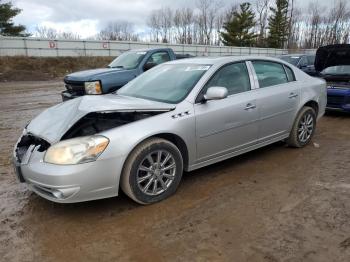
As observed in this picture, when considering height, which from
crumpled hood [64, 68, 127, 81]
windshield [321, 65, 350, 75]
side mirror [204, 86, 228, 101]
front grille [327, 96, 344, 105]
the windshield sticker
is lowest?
front grille [327, 96, 344, 105]

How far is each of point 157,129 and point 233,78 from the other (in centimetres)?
154

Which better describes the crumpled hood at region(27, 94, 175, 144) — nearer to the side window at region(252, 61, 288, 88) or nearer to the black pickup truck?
the side window at region(252, 61, 288, 88)

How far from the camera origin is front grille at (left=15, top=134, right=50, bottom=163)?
3.64m

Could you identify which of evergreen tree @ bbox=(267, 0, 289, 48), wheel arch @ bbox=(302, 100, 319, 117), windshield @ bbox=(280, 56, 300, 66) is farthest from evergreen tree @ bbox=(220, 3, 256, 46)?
wheel arch @ bbox=(302, 100, 319, 117)

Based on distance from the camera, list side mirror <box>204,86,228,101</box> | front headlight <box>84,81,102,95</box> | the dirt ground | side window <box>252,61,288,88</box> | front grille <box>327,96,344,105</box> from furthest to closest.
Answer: front grille <box>327,96,344,105</box> < front headlight <box>84,81,102,95</box> < side window <box>252,61,288,88</box> < side mirror <box>204,86,228,101</box> < the dirt ground

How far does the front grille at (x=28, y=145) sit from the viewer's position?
3.64 meters

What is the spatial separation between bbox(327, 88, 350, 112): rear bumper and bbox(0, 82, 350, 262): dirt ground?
3.64m

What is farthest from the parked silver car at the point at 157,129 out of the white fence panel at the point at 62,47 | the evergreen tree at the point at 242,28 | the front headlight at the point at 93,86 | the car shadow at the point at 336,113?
the evergreen tree at the point at 242,28

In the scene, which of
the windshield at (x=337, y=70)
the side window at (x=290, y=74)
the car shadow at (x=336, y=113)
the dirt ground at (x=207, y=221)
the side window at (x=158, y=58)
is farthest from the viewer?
the side window at (x=158, y=58)

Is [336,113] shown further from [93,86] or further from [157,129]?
[157,129]

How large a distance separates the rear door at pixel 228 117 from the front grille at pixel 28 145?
1.71 metres

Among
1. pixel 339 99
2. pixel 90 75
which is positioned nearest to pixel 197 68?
pixel 90 75

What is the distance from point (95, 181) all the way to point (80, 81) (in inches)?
209

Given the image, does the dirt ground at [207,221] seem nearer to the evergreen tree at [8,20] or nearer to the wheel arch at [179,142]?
the wheel arch at [179,142]
